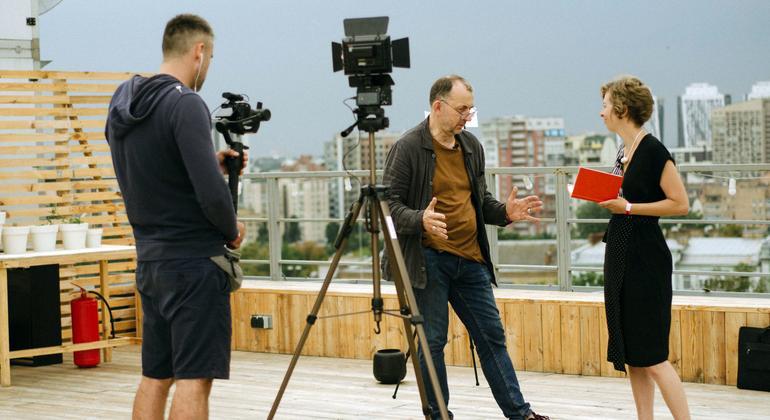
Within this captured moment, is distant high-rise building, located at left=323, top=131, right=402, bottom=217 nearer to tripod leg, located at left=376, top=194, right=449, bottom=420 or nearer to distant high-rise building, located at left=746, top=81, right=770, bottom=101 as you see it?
tripod leg, located at left=376, top=194, right=449, bottom=420

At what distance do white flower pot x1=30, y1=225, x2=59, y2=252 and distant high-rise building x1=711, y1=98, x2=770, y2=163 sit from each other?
57.0 metres

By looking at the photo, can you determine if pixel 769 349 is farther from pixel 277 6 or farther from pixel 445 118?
pixel 277 6

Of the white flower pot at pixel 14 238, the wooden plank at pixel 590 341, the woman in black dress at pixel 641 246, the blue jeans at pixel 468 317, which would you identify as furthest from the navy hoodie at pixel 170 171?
the white flower pot at pixel 14 238

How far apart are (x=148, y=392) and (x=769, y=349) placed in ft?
11.4

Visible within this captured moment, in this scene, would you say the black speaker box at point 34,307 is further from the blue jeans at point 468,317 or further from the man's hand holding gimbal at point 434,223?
the man's hand holding gimbal at point 434,223

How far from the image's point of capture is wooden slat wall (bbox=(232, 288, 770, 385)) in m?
5.65

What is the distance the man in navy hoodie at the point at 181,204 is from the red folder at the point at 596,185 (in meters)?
1.39

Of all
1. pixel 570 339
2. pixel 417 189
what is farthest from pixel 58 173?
pixel 417 189

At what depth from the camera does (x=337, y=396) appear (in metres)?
5.66

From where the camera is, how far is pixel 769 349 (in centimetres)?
536

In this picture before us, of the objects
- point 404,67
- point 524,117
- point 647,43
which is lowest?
point 404,67

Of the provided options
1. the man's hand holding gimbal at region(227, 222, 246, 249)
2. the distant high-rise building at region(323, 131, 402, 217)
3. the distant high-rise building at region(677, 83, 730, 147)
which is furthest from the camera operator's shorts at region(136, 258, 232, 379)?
the distant high-rise building at region(677, 83, 730, 147)

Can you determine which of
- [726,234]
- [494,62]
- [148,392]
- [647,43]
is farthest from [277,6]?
[148,392]

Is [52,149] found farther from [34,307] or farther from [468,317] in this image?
[468,317]
